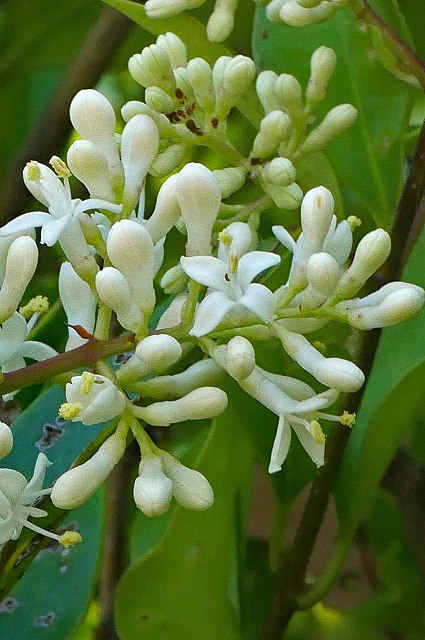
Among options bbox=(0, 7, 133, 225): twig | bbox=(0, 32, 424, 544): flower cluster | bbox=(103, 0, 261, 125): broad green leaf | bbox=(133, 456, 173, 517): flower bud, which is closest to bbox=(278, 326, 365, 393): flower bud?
bbox=(0, 32, 424, 544): flower cluster

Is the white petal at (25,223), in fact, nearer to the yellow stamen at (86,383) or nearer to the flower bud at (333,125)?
the yellow stamen at (86,383)

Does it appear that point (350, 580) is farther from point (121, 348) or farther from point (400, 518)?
point (121, 348)

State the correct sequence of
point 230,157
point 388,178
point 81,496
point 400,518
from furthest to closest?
1. point 400,518
2. point 388,178
3. point 230,157
4. point 81,496

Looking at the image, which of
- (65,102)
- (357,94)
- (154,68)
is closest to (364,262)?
(154,68)

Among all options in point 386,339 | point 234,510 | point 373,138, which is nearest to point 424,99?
point 373,138

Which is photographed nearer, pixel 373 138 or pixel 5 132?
pixel 373 138

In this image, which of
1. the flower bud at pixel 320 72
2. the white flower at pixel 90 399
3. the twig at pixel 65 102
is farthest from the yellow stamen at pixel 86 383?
the twig at pixel 65 102

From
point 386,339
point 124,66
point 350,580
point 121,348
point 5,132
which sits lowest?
point 350,580
